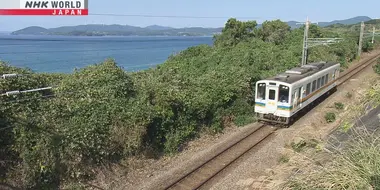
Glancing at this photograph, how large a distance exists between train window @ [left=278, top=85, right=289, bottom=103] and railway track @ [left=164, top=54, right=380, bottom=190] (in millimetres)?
1542

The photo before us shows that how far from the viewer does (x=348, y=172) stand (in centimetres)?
455

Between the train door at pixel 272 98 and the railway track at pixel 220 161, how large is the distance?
1.00 m

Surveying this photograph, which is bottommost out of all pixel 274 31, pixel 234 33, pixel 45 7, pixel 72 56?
pixel 72 56

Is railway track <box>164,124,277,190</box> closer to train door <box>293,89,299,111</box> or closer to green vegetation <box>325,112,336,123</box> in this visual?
train door <box>293,89,299,111</box>

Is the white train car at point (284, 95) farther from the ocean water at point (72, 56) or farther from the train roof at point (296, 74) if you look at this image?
the ocean water at point (72, 56)

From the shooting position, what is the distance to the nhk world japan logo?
7867 millimetres

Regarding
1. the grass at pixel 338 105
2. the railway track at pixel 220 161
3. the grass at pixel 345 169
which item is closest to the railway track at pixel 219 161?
the railway track at pixel 220 161

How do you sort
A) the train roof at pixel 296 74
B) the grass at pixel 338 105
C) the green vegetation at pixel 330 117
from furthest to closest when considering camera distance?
the grass at pixel 338 105
the green vegetation at pixel 330 117
the train roof at pixel 296 74

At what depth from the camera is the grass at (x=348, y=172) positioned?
446cm

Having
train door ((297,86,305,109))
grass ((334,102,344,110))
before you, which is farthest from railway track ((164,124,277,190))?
grass ((334,102,344,110))

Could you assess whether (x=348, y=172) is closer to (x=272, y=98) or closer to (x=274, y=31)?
(x=272, y=98)

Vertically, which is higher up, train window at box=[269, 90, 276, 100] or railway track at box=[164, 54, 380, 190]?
train window at box=[269, 90, 276, 100]

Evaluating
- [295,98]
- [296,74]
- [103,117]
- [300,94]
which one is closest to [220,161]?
[103,117]

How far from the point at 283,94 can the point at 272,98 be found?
0.63 m
